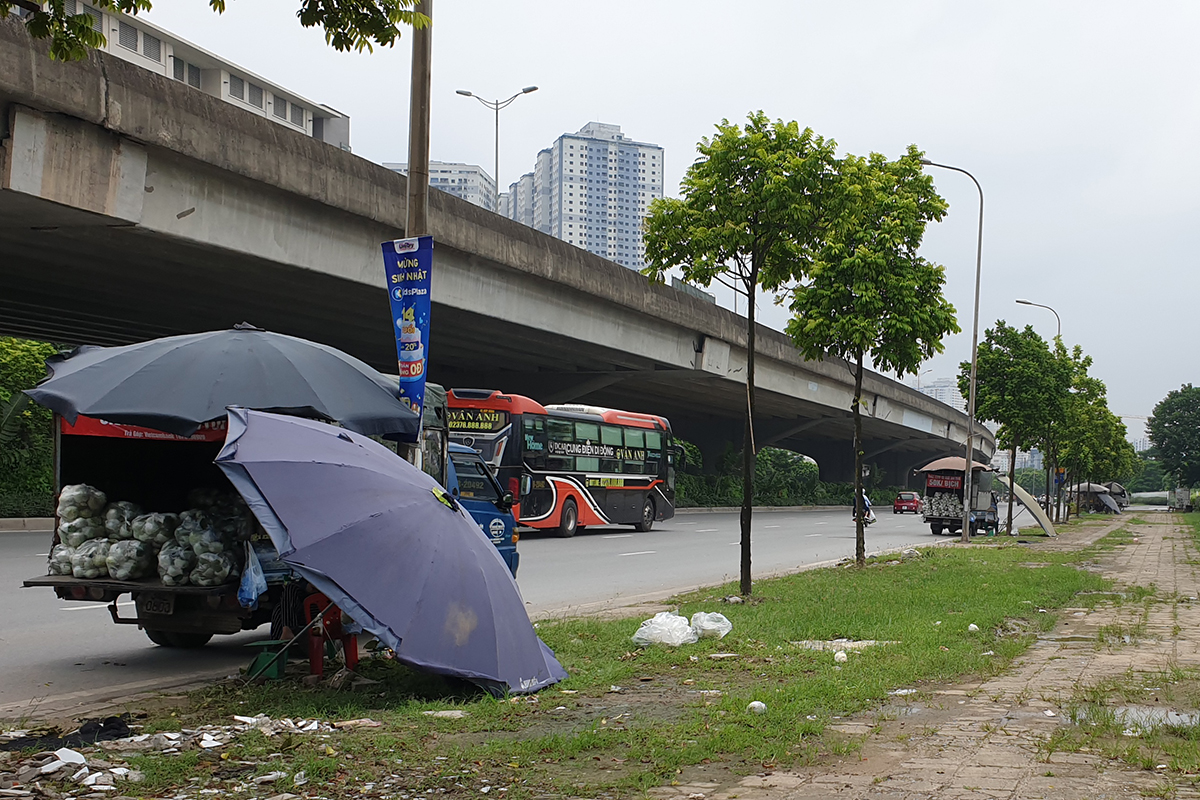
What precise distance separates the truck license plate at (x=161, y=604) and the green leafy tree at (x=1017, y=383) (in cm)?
3146

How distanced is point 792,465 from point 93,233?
293ft

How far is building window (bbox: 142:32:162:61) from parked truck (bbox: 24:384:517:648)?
65303mm

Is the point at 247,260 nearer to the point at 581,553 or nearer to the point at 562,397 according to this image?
the point at 581,553

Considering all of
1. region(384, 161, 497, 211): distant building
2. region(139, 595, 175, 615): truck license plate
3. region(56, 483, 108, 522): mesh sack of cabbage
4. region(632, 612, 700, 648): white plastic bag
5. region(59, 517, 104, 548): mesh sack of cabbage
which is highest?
region(384, 161, 497, 211): distant building

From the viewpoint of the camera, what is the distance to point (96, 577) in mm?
8211

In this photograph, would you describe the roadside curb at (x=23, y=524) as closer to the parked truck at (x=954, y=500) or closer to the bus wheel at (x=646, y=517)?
the bus wheel at (x=646, y=517)

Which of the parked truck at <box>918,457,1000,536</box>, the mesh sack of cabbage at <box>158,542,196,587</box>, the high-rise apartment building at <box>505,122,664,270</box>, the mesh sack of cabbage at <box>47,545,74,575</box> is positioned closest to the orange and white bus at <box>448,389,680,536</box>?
the parked truck at <box>918,457,1000,536</box>

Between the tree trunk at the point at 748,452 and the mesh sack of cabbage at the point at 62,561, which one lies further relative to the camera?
the tree trunk at the point at 748,452

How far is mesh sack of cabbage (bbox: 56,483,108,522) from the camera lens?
8.34m

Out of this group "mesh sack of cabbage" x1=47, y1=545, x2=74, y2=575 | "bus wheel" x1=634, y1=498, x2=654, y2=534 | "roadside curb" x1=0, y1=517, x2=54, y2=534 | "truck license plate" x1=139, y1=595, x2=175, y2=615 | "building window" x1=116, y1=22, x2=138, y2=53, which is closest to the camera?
"truck license plate" x1=139, y1=595, x2=175, y2=615

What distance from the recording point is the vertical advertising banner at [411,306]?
9289 millimetres

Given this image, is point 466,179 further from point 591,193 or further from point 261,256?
point 261,256

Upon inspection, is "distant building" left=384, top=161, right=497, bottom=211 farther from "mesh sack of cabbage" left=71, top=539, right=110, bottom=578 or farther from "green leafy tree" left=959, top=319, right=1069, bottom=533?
"mesh sack of cabbage" left=71, top=539, right=110, bottom=578

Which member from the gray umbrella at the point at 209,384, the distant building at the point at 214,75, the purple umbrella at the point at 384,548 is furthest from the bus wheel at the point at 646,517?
the distant building at the point at 214,75
